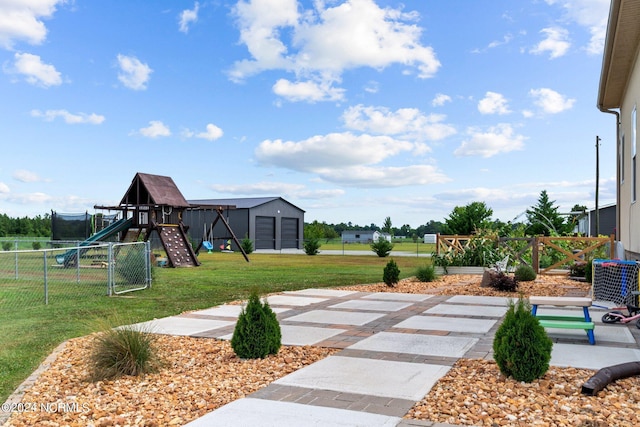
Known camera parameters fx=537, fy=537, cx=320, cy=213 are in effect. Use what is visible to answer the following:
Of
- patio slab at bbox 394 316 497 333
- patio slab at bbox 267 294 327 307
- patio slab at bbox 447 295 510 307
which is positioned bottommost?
patio slab at bbox 267 294 327 307

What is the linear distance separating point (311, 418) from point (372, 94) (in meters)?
13.8

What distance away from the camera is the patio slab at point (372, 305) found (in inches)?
376

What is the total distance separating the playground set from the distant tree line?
3032 cm

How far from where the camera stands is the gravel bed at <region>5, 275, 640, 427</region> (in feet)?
12.9

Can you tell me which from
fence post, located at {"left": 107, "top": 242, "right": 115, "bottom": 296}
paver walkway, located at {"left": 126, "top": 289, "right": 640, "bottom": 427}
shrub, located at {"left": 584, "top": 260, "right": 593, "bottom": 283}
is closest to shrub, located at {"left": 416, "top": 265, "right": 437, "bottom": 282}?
paver walkway, located at {"left": 126, "top": 289, "right": 640, "bottom": 427}

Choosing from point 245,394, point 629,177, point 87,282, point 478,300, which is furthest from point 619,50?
point 87,282

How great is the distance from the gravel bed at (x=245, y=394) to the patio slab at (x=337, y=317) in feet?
6.79

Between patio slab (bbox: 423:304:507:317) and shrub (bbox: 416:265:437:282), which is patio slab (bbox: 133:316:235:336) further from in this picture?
shrub (bbox: 416:265:437:282)

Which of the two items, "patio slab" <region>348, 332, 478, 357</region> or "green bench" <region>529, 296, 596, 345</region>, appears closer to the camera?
"patio slab" <region>348, 332, 478, 357</region>

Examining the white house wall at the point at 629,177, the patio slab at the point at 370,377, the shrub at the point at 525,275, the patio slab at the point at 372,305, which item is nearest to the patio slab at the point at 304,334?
the patio slab at the point at 370,377

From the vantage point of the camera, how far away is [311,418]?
→ 12.6 ft

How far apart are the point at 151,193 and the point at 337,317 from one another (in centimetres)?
1514

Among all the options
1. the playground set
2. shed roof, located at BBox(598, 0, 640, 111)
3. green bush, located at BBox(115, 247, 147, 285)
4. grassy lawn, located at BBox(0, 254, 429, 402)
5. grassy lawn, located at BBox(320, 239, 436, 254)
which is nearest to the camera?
grassy lawn, located at BBox(0, 254, 429, 402)

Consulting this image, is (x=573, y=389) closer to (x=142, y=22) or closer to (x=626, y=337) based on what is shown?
(x=626, y=337)
